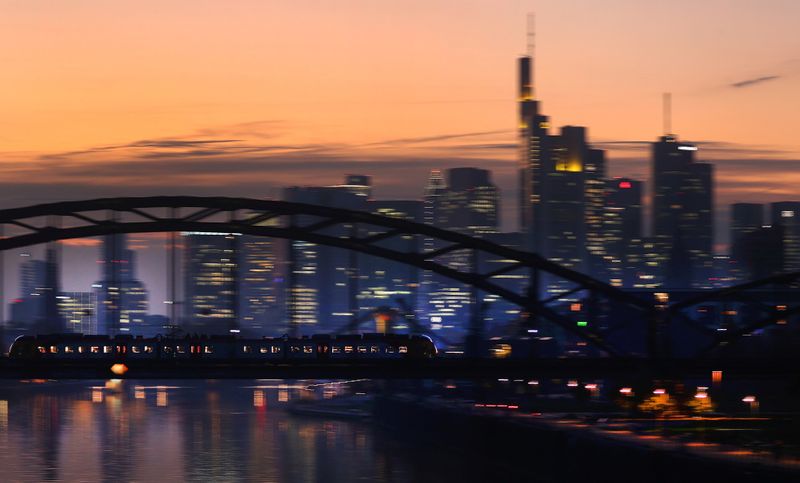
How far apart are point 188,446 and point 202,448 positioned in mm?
2679

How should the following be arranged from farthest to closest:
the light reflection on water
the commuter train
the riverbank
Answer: the light reflection on water → the commuter train → the riverbank

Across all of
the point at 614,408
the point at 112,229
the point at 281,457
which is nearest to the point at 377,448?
the point at 281,457

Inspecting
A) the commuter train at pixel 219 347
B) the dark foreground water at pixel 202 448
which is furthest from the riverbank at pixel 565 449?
the commuter train at pixel 219 347

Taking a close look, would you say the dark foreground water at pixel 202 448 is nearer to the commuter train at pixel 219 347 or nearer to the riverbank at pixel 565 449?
the riverbank at pixel 565 449

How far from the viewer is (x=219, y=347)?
299ft

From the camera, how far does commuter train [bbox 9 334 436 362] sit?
9019 cm

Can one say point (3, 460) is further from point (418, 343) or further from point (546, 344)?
point (546, 344)

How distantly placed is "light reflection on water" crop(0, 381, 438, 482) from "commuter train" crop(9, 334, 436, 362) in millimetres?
7656

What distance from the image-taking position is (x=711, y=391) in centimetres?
Answer: 12619

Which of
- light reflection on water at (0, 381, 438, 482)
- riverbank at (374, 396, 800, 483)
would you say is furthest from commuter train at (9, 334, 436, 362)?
riverbank at (374, 396, 800, 483)

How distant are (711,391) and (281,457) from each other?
43.2 m

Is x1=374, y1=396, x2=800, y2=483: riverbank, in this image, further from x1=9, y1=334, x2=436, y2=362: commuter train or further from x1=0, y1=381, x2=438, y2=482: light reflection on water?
x1=9, y1=334, x2=436, y2=362: commuter train

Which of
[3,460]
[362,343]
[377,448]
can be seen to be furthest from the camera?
[377,448]

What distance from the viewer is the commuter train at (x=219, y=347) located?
90.2 m
